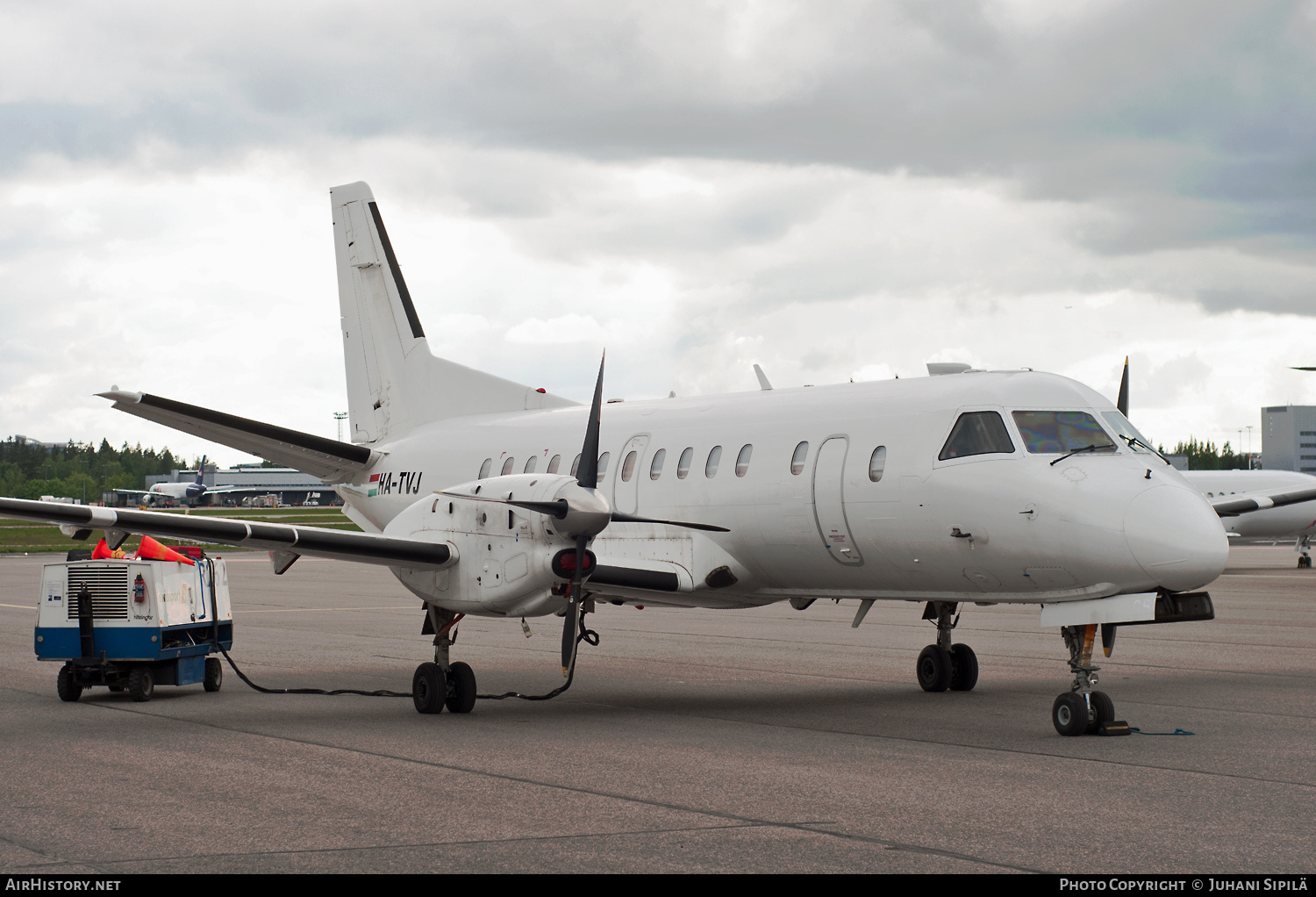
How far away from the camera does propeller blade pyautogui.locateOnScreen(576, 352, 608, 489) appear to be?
12.2 m

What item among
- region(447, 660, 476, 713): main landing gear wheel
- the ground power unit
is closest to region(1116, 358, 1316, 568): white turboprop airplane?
region(447, 660, 476, 713): main landing gear wheel

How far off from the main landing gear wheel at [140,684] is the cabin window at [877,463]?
793cm

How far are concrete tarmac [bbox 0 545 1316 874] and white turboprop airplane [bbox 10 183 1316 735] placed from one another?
1.11m

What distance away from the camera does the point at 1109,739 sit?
10328mm

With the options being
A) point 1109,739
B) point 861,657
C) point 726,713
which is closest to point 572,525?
point 726,713

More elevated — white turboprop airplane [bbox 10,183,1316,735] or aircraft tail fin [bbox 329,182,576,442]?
aircraft tail fin [bbox 329,182,576,442]

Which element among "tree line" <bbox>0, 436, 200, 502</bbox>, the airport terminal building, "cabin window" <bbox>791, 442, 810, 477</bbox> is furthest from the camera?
"tree line" <bbox>0, 436, 200, 502</bbox>

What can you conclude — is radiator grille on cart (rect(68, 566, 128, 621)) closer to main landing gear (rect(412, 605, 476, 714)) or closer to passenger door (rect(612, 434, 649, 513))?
main landing gear (rect(412, 605, 476, 714))

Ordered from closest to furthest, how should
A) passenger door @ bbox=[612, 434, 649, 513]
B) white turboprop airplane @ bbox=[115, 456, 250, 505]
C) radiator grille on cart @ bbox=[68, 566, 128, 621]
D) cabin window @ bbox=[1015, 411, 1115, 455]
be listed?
1. cabin window @ bbox=[1015, 411, 1115, 455]
2. radiator grille on cart @ bbox=[68, 566, 128, 621]
3. passenger door @ bbox=[612, 434, 649, 513]
4. white turboprop airplane @ bbox=[115, 456, 250, 505]

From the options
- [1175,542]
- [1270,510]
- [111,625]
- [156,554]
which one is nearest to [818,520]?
[1175,542]

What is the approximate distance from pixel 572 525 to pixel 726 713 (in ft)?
8.04

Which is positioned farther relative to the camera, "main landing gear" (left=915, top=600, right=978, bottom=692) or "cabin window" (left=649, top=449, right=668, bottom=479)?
"cabin window" (left=649, top=449, right=668, bottom=479)

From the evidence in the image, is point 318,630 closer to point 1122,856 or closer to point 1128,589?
point 1128,589

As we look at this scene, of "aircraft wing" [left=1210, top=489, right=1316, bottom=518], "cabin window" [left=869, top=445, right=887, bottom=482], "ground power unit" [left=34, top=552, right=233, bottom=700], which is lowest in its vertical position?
"ground power unit" [left=34, top=552, right=233, bottom=700]
